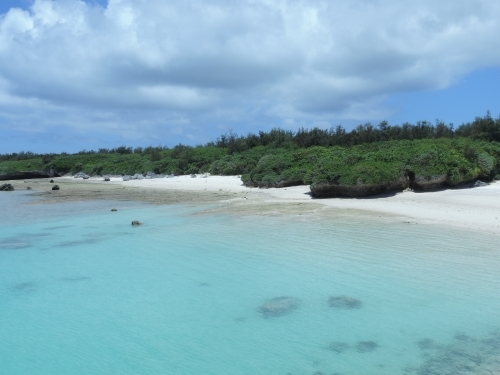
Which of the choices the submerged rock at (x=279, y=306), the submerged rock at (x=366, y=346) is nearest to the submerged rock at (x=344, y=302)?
the submerged rock at (x=279, y=306)

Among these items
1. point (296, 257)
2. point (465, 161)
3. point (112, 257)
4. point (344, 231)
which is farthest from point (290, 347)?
point (465, 161)

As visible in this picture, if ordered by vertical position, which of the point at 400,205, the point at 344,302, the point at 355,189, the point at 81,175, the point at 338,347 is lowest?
the point at 338,347

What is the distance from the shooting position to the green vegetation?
20.5m

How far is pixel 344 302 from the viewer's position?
745cm

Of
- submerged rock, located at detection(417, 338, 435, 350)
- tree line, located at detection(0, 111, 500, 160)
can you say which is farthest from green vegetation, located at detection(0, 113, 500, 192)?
submerged rock, located at detection(417, 338, 435, 350)

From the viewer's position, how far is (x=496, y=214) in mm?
14078

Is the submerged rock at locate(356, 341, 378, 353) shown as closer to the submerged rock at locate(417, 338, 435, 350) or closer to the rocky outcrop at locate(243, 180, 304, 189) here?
the submerged rock at locate(417, 338, 435, 350)

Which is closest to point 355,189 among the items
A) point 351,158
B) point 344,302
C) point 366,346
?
point 351,158

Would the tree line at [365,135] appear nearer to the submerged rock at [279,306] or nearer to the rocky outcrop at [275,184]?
the rocky outcrop at [275,184]

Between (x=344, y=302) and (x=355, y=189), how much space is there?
13.4m

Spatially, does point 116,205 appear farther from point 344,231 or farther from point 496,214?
point 496,214

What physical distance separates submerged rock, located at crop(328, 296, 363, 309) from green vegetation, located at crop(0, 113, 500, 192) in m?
12.9

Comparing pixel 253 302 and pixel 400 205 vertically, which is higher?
pixel 400 205

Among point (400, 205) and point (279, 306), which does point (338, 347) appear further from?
point (400, 205)
